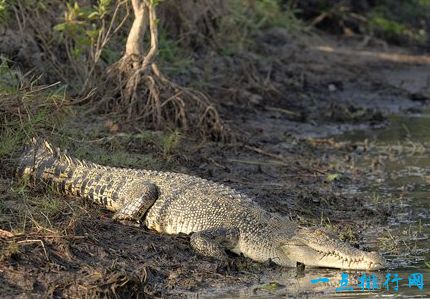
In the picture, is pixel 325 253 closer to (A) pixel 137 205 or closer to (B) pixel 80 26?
(A) pixel 137 205

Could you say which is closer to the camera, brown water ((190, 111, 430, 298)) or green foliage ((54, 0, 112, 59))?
brown water ((190, 111, 430, 298))

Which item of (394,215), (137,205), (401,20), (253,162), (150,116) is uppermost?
(137,205)

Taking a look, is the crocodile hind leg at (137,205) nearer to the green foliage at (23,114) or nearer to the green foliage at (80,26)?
the green foliage at (23,114)

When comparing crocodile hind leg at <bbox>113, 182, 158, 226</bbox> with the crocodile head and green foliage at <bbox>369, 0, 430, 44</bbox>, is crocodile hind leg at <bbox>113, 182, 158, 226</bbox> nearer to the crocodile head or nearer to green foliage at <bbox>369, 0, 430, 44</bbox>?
the crocodile head

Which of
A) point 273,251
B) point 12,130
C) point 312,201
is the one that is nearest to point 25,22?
point 12,130

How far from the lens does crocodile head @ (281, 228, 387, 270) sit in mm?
6699

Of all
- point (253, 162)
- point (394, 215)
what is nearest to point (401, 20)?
point (253, 162)

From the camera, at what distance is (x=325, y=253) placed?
6.85 m

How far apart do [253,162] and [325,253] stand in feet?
10.4

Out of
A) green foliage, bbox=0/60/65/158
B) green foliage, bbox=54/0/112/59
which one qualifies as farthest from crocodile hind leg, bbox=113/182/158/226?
green foliage, bbox=54/0/112/59

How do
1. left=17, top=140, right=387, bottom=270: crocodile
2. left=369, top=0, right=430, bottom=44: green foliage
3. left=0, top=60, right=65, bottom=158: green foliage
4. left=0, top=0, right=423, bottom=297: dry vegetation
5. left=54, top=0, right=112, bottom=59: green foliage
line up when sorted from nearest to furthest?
left=0, top=0, right=423, bottom=297: dry vegetation < left=17, top=140, right=387, bottom=270: crocodile < left=0, top=60, right=65, bottom=158: green foliage < left=54, top=0, right=112, bottom=59: green foliage < left=369, top=0, right=430, bottom=44: green foliage

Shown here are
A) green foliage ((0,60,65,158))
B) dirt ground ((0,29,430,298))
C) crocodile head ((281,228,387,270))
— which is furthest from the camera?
green foliage ((0,60,65,158))

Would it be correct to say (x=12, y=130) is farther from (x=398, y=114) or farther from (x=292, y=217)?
(x=398, y=114)

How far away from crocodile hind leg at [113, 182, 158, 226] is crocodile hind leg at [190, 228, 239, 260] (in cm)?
60
